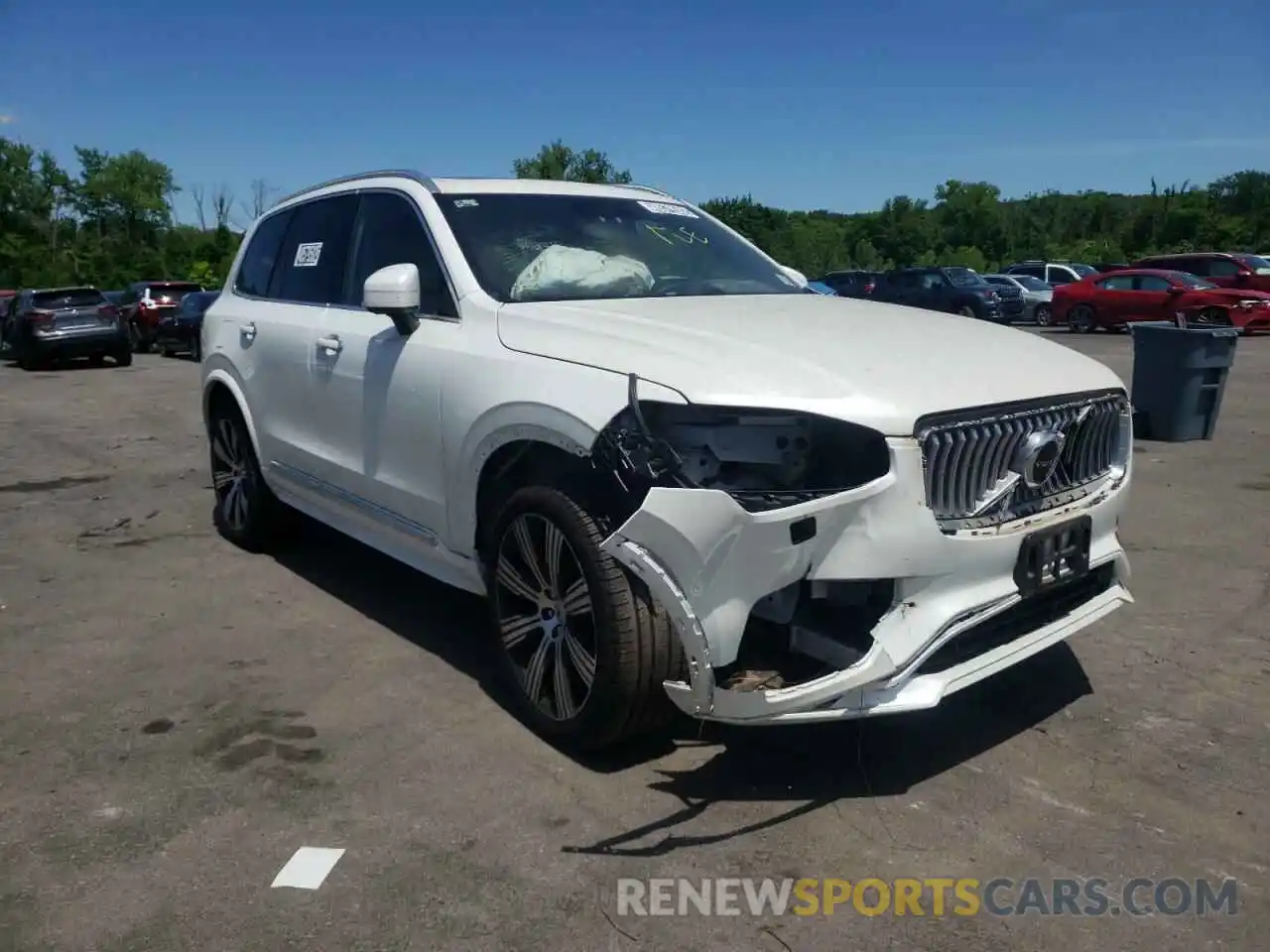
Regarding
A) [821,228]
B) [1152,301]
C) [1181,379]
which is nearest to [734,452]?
[1181,379]

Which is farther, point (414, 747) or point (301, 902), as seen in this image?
point (414, 747)

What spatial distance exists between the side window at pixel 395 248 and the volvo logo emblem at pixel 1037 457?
6.72 feet

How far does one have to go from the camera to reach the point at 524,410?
355 cm

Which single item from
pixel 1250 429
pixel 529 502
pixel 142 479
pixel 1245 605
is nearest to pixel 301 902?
pixel 529 502

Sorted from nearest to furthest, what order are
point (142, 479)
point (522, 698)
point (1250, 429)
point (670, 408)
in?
point (670, 408), point (522, 698), point (142, 479), point (1250, 429)

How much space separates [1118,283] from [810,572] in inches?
952

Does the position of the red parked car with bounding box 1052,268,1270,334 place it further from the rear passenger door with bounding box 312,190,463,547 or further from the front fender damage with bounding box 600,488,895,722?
the front fender damage with bounding box 600,488,895,722

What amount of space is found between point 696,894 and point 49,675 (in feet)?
9.98

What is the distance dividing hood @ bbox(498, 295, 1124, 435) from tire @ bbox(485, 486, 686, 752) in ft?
1.79

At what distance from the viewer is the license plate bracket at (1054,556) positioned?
3318mm

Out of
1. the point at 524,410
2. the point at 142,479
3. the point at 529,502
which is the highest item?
the point at 524,410

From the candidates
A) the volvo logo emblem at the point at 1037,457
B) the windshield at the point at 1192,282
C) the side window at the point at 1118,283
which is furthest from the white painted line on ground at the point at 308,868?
the side window at the point at 1118,283

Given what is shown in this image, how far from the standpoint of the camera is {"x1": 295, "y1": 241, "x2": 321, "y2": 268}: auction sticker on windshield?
5.29 meters

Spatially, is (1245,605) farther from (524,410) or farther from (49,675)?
(49,675)
